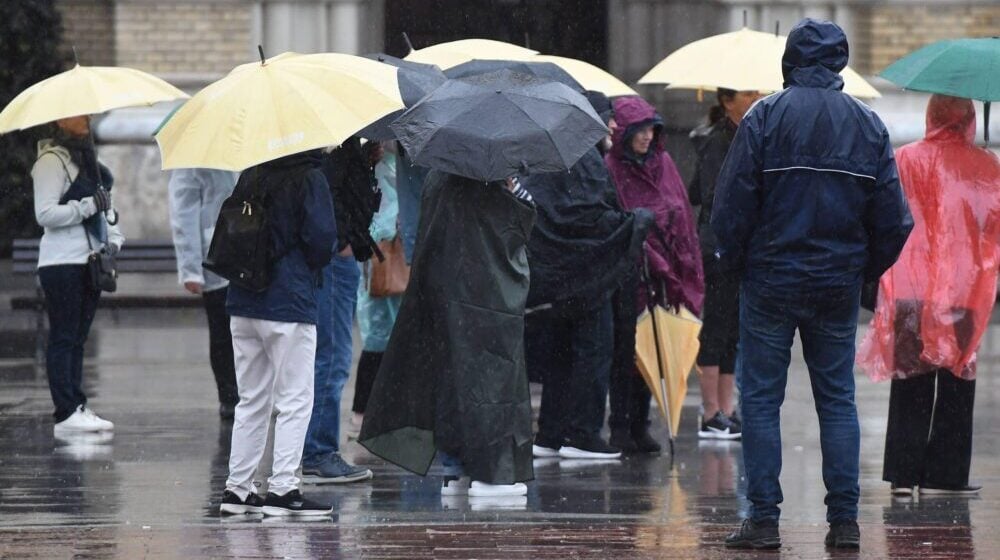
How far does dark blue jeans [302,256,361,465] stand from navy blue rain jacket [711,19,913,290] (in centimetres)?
216

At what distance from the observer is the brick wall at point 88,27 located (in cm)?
2127

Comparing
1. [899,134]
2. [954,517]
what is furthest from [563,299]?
[899,134]

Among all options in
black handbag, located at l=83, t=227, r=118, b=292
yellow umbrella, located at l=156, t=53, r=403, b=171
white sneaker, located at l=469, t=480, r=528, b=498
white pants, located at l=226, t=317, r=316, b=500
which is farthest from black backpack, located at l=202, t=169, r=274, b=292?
black handbag, located at l=83, t=227, r=118, b=292

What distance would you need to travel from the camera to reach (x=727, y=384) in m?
10.2

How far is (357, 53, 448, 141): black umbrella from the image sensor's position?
324 inches

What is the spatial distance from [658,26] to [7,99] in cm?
699

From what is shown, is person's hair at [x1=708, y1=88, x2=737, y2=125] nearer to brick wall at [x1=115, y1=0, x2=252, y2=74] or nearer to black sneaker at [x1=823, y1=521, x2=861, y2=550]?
black sneaker at [x1=823, y1=521, x2=861, y2=550]

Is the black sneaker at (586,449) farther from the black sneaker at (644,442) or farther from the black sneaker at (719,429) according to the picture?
the black sneaker at (719,429)

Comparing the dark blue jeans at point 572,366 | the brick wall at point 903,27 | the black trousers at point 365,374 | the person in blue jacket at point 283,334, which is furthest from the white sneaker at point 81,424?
the brick wall at point 903,27

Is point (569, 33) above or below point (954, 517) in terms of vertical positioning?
above

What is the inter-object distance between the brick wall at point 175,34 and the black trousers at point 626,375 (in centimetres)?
1107

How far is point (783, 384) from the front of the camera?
6961 millimetres

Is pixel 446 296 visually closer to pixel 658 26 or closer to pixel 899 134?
pixel 899 134

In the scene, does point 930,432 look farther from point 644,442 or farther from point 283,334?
point 283,334
